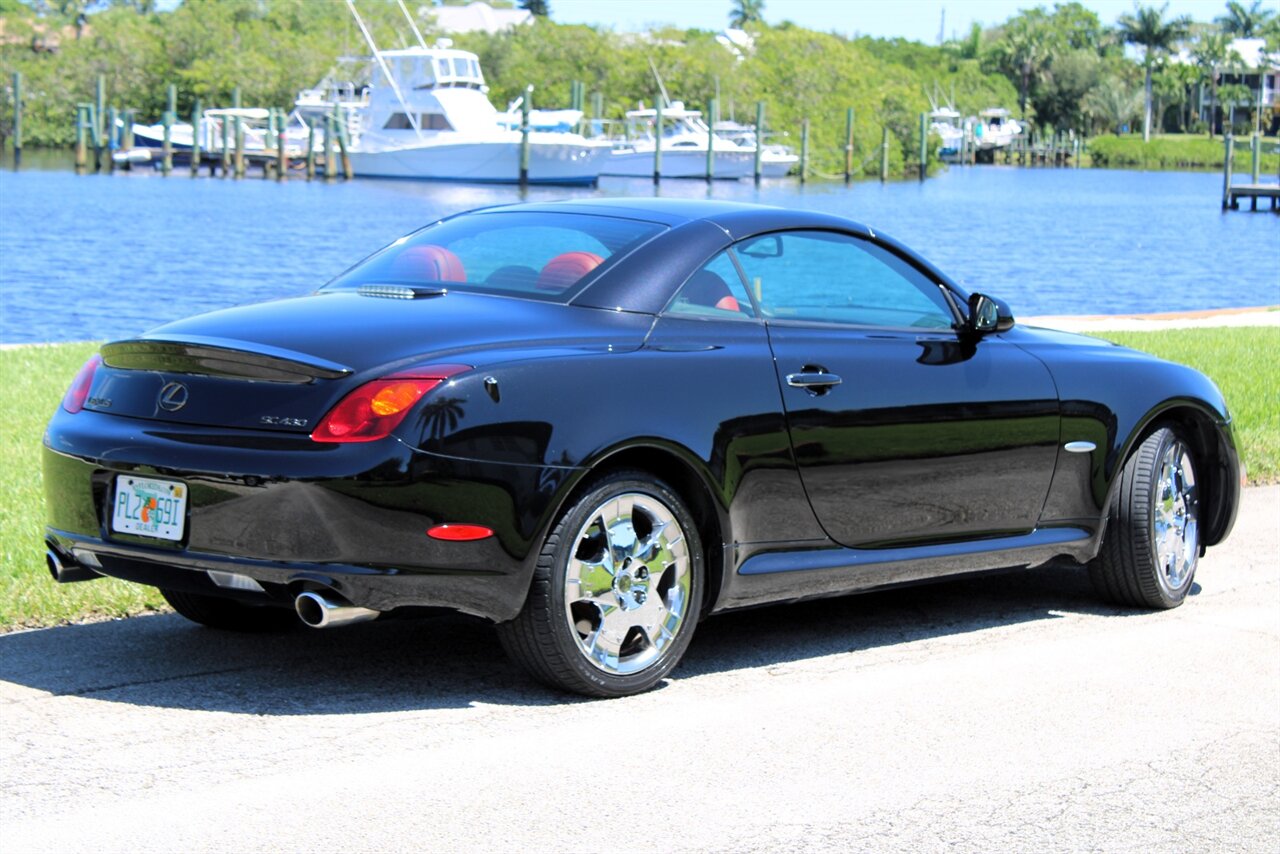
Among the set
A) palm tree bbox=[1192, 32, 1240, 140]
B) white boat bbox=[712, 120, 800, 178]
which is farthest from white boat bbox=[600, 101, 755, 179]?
palm tree bbox=[1192, 32, 1240, 140]

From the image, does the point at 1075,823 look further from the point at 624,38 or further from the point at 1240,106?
the point at 1240,106

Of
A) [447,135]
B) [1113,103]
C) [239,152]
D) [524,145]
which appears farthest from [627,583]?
[1113,103]

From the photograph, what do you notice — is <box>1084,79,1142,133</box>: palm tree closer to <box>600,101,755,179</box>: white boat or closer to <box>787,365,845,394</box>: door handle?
<box>600,101,755,179</box>: white boat

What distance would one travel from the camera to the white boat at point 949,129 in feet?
506

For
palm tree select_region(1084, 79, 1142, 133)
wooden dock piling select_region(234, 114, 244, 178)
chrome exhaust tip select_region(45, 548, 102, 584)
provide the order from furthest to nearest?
palm tree select_region(1084, 79, 1142, 133)
wooden dock piling select_region(234, 114, 244, 178)
chrome exhaust tip select_region(45, 548, 102, 584)

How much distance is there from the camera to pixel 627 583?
566 centimetres

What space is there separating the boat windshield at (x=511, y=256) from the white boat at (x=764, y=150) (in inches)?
3662

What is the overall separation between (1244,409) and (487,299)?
27.8 ft

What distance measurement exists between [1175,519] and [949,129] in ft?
510

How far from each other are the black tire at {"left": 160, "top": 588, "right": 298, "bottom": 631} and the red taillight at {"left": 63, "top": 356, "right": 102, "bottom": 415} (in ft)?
2.75

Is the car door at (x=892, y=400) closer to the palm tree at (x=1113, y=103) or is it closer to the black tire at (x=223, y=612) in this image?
the black tire at (x=223, y=612)

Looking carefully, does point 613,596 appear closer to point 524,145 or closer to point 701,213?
point 701,213

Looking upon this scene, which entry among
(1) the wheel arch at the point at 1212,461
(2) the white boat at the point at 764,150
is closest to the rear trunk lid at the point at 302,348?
(1) the wheel arch at the point at 1212,461

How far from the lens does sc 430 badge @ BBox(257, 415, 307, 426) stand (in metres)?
5.23
